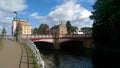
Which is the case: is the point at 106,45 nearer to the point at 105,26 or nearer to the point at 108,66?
the point at 105,26

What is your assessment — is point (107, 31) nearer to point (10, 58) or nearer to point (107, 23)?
point (107, 23)

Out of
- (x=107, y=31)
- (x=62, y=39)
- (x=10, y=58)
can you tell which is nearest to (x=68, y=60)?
(x=107, y=31)

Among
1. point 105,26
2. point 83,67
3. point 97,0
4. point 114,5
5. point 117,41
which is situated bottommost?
point 83,67

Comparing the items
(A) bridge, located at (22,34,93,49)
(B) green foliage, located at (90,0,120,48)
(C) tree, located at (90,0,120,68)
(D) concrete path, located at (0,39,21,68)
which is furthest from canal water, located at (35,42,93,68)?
(A) bridge, located at (22,34,93,49)

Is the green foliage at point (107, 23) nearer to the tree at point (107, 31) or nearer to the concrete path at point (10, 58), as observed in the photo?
the tree at point (107, 31)

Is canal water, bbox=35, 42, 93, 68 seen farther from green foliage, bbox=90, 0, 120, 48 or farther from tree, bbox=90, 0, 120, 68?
green foliage, bbox=90, 0, 120, 48

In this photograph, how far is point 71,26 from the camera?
5679 inches

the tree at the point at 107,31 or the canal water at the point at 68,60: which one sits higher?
the tree at the point at 107,31

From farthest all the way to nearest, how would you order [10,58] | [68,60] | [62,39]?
1. [62,39]
2. [68,60]
3. [10,58]

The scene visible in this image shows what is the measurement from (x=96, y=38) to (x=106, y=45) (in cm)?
614

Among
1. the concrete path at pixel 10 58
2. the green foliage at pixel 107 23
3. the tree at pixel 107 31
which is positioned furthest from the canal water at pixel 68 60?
the green foliage at pixel 107 23

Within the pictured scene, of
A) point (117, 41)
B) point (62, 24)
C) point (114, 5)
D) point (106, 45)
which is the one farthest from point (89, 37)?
point (62, 24)

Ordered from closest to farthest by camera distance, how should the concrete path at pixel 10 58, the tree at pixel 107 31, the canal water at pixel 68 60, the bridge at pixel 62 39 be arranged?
the concrete path at pixel 10 58 < the canal water at pixel 68 60 < the tree at pixel 107 31 < the bridge at pixel 62 39

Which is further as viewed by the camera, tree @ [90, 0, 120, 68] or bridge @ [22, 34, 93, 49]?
bridge @ [22, 34, 93, 49]
